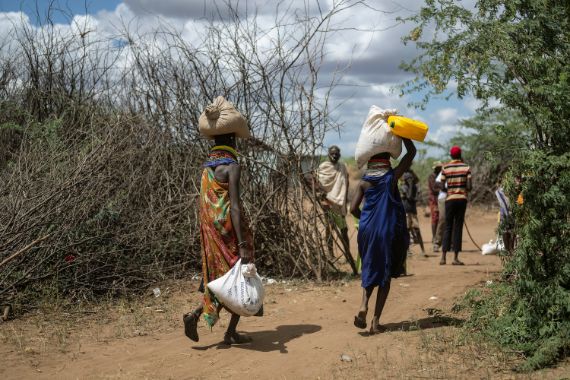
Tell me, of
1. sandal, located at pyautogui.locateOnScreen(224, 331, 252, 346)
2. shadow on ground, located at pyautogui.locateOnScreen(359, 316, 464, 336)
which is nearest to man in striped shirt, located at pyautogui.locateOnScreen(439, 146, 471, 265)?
shadow on ground, located at pyautogui.locateOnScreen(359, 316, 464, 336)

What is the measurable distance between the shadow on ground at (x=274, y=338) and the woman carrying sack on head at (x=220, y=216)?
0.91 feet

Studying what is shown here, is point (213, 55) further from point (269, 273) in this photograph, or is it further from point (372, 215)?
point (372, 215)

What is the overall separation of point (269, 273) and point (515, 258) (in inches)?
159

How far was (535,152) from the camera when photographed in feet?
17.2

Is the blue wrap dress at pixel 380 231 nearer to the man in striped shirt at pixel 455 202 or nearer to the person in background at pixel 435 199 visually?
the man in striped shirt at pixel 455 202

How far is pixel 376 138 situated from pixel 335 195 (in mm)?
3179

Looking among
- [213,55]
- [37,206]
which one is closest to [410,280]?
[213,55]

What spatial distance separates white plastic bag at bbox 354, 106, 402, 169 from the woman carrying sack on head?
1.08 meters

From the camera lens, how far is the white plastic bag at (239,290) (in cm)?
540

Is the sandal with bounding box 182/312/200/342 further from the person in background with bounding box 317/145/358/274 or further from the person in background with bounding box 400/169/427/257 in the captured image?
the person in background with bounding box 400/169/427/257

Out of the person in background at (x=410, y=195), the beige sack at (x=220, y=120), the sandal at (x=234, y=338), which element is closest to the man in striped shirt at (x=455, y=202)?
the person in background at (x=410, y=195)

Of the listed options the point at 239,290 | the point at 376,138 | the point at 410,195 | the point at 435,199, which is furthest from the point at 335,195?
the point at 435,199

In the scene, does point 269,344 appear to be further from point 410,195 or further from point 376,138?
point 410,195

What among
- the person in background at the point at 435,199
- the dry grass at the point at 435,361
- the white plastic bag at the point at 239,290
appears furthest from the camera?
the person in background at the point at 435,199
